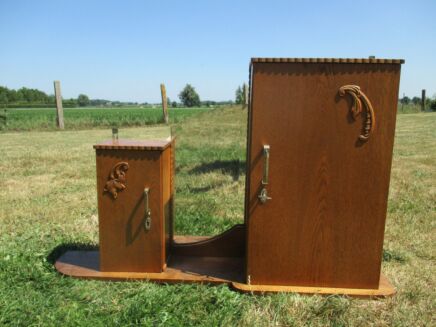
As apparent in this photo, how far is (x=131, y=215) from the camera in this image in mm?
2855

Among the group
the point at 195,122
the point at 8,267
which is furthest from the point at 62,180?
the point at 8,267

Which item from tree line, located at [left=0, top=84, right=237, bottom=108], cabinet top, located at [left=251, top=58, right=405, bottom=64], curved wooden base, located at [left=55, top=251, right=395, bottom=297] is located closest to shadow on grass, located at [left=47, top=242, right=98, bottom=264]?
curved wooden base, located at [left=55, top=251, right=395, bottom=297]

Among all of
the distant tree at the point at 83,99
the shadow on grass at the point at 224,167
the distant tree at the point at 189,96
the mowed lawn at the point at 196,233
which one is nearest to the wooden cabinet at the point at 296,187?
the mowed lawn at the point at 196,233

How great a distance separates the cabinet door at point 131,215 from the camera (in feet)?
9.13

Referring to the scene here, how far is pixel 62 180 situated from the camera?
6.36m

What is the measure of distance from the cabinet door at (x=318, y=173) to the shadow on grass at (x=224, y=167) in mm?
3466

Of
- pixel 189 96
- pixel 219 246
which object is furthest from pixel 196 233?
pixel 189 96

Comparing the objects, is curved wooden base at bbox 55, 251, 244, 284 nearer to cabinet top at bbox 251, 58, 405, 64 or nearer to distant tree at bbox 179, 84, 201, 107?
cabinet top at bbox 251, 58, 405, 64

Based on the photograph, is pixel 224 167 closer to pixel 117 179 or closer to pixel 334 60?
pixel 117 179

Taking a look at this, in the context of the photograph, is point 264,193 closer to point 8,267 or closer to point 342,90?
point 342,90

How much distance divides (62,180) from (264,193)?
465cm

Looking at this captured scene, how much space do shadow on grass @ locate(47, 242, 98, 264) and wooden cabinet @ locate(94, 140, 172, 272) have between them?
1.95 ft

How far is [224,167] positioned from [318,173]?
13.5 feet

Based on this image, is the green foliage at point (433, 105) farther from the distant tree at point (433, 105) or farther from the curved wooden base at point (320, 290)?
the curved wooden base at point (320, 290)
